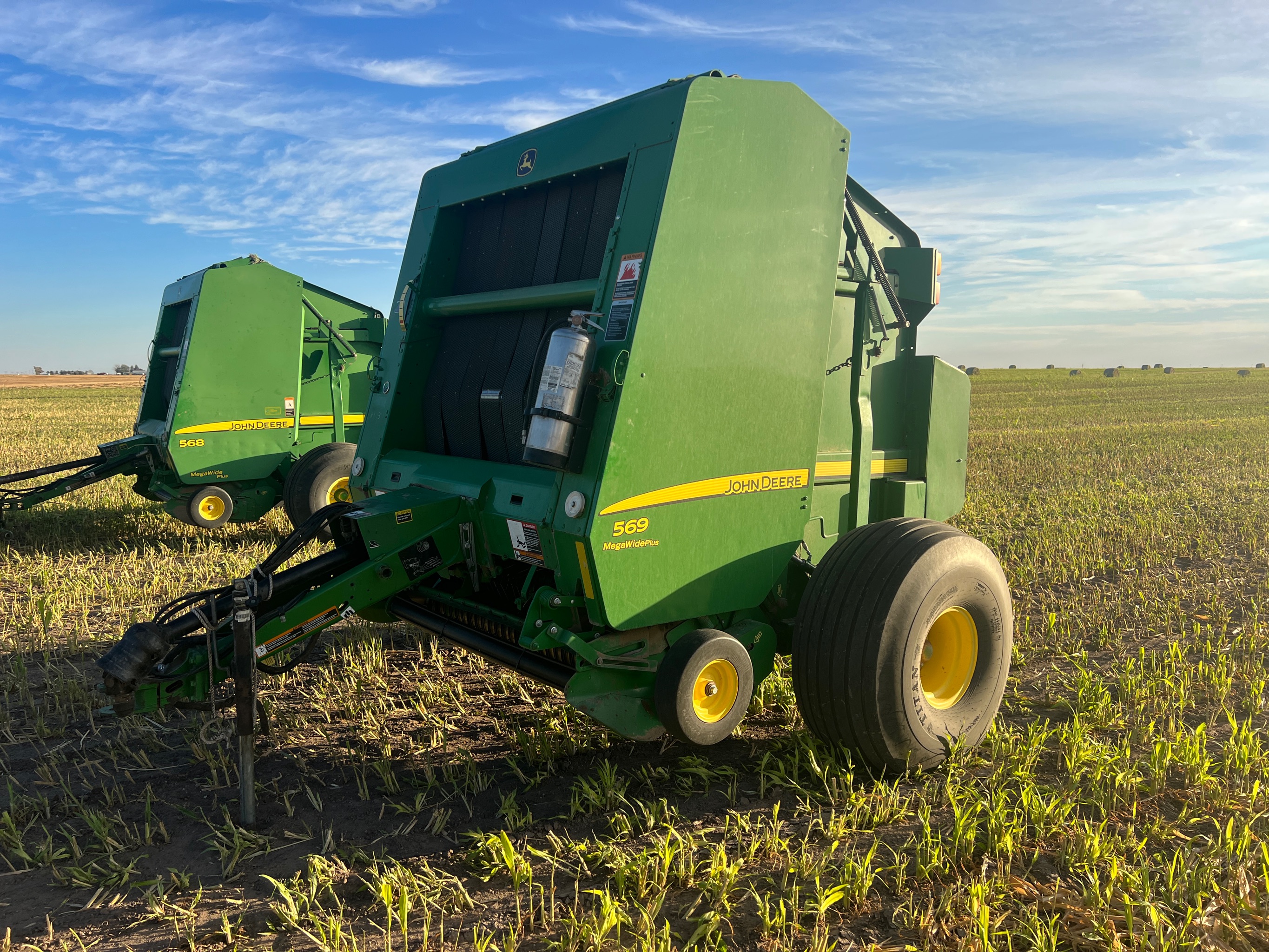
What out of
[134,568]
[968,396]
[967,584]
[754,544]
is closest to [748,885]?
[754,544]

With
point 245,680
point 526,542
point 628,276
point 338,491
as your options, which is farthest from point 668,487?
point 338,491

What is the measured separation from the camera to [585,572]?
118 inches

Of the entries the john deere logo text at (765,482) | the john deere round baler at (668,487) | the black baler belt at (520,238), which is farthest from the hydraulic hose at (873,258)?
the black baler belt at (520,238)

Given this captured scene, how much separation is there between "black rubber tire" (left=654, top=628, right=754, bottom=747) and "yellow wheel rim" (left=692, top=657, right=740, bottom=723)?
0.01 meters

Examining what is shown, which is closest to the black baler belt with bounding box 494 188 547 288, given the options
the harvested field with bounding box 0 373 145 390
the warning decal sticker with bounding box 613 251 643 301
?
the warning decal sticker with bounding box 613 251 643 301

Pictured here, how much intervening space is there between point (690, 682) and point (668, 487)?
692 mm

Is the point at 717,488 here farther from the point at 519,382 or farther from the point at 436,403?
the point at 436,403

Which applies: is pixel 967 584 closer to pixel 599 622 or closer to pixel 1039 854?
pixel 1039 854

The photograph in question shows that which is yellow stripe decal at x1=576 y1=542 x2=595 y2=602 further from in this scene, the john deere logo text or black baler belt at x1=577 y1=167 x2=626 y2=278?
black baler belt at x1=577 y1=167 x2=626 y2=278

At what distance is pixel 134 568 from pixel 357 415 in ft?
8.73

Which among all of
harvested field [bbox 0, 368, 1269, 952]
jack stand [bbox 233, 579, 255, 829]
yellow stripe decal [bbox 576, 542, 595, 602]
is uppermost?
yellow stripe decal [bbox 576, 542, 595, 602]

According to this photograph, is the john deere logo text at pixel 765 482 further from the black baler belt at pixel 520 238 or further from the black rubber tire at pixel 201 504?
the black rubber tire at pixel 201 504

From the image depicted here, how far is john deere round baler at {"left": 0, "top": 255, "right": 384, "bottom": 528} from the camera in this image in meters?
7.74

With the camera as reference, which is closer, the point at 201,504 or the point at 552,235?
the point at 552,235
